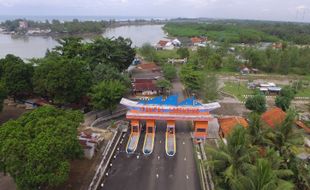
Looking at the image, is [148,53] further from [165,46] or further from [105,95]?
[105,95]

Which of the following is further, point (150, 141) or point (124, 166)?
point (150, 141)

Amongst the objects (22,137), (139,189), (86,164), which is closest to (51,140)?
(22,137)

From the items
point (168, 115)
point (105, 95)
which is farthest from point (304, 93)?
point (105, 95)

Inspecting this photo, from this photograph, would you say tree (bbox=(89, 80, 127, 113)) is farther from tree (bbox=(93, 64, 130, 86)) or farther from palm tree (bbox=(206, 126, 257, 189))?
palm tree (bbox=(206, 126, 257, 189))

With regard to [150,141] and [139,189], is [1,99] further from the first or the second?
[139,189]

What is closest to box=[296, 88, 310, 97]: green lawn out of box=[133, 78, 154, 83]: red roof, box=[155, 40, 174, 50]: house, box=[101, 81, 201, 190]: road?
box=[133, 78, 154, 83]: red roof

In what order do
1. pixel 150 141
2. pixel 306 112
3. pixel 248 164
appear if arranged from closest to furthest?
pixel 248 164 → pixel 150 141 → pixel 306 112
